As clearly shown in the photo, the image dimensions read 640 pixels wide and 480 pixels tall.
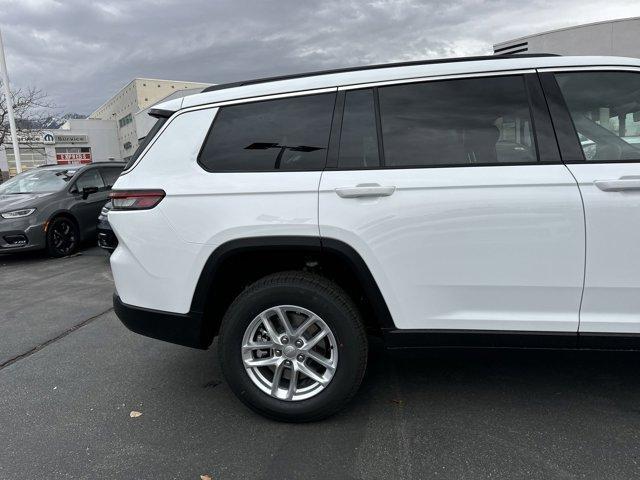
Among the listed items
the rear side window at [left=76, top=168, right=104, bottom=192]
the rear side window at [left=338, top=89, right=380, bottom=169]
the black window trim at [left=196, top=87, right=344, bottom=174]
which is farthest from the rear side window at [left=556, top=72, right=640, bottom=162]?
the rear side window at [left=76, top=168, right=104, bottom=192]

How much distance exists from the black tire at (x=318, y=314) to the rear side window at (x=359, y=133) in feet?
2.26

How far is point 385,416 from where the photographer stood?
9.00 feet

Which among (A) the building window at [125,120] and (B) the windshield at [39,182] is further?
(A) the building window at [125,120]

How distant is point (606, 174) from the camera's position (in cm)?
230

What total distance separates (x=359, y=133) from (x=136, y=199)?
53.2 inches

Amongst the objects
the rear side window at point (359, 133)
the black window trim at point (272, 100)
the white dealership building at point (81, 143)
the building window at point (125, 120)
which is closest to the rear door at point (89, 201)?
the black window trim at point (272, 100)

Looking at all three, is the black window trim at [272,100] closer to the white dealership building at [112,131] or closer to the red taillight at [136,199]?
the red taillight at [136,199]

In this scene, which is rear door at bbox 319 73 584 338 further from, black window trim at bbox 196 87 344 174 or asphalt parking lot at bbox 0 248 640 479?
asphalt parking lot at bbox 0 248 640 479

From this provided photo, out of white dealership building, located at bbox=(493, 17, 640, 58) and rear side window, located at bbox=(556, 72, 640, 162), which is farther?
white dealership building, located at bbox=(493, 17, 640, 58)

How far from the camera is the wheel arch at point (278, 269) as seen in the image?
2.49 meters

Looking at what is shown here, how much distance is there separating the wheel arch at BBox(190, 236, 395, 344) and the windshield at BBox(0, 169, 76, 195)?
706cm

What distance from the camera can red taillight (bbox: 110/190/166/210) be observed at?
268 cm

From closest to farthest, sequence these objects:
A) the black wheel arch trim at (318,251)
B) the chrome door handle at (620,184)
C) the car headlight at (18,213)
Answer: the chrome door handle at (620,184), the black wheel arch trim at (318,251), the car headlight at (18,213)

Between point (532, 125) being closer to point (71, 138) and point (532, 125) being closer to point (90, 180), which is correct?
point (90, 180)
